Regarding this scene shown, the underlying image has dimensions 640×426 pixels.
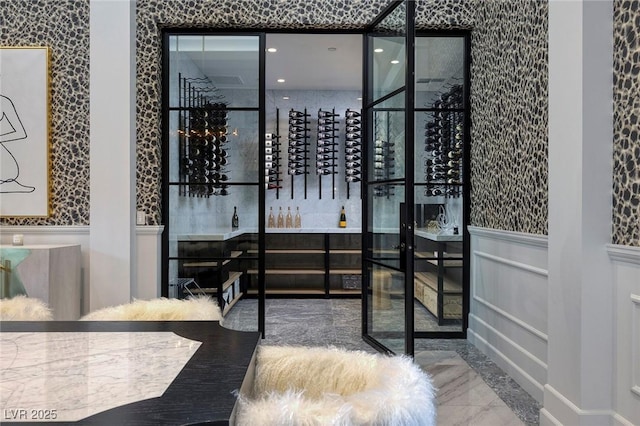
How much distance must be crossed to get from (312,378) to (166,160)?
126 inches

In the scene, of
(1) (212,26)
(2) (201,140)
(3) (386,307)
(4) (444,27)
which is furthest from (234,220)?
(4) (444,27)

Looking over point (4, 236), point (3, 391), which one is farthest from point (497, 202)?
Answer: point (4, 236)

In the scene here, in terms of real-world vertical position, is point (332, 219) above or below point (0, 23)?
below

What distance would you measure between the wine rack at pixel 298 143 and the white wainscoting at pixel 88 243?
3171mm

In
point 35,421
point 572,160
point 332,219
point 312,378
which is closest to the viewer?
point 35,421

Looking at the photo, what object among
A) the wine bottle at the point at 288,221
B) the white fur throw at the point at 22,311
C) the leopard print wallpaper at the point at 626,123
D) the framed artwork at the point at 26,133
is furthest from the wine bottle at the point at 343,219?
the white fur throw at the point at 22,311

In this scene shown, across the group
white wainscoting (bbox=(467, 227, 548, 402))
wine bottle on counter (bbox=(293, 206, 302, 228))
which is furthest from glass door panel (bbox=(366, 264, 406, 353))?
wine bottle on counter (bbox=(293, 206, 302, 228))

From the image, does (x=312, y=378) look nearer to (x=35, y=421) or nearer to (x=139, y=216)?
(x=35, y=421)

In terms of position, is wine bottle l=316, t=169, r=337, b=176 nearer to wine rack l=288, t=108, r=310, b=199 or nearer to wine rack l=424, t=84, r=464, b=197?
wine rack l=288, t=108, r=310, b=199

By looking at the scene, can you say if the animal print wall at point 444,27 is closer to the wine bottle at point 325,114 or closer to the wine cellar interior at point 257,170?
the wine cellar interior at point 257,170

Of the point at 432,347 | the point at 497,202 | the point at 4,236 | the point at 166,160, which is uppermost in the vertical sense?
the point at 166,160

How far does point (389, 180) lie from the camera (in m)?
3.76

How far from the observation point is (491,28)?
3.88 metres

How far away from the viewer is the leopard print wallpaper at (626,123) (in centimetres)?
212
